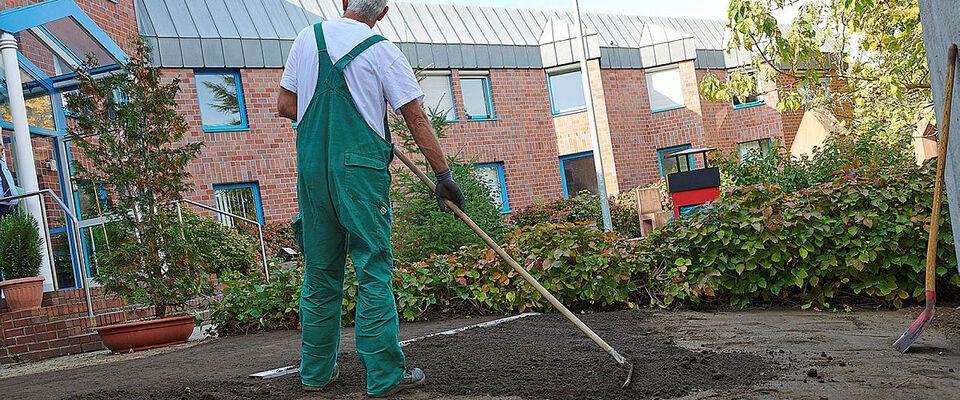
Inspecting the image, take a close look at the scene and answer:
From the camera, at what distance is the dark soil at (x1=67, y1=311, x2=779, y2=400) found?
308cm

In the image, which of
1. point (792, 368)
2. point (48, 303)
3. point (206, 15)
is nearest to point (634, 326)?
point (792, 368)

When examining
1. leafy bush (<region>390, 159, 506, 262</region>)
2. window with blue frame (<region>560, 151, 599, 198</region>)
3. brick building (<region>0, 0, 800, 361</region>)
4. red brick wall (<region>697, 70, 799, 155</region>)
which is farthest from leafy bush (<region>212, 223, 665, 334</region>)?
red brick wall (<region>697, 70, 799, 155</region>)

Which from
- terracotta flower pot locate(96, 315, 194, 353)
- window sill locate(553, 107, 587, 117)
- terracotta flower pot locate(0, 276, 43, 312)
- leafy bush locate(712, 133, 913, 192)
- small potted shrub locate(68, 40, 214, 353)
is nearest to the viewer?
terracotta flower pot locate(96, 315, 194, 353)

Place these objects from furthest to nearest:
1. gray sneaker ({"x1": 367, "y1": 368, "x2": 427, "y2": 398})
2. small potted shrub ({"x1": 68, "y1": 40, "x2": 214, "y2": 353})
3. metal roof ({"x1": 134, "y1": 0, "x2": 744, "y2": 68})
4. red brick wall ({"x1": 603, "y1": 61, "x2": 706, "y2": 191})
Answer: red brick wall ({"x1": 603, "y1": 61, "x2": 706, "y2": 191}) < metal roof ({"x1": 134, "y1": 0, "x2": 744, "y2": 68}) < small potted shrub ({"x1": 68, "y1": 40, "x2": 214, "y2": 353}) < gray sneaker ({"x1": 367, "y1": 368, "x2": 427, "y2": 398})

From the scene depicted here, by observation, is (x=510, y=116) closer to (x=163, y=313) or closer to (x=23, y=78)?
(x=23, y=78)

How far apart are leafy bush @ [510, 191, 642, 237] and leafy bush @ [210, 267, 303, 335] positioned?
12708 millimetres

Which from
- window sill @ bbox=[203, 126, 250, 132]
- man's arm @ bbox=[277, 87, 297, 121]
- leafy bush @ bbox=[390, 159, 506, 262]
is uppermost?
window sill @ bbox=[203, 126, 250, 132]

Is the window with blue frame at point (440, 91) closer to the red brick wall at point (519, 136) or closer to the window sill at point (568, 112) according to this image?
the red brick wall at point (519, 136)

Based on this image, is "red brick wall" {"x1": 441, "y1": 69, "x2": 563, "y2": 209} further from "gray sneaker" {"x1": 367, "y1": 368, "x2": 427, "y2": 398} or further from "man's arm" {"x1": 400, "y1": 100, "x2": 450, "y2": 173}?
"gray sneaker" {"x1": 367, "y1": 368, "x2": 427, "y2": 398}

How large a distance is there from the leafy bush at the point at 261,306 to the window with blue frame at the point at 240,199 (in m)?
10.3

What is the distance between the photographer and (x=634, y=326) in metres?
4.99

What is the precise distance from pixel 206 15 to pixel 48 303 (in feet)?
36.0

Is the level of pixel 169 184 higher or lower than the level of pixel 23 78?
Answer: lower

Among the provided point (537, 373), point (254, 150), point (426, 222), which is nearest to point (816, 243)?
point (537, 373)
